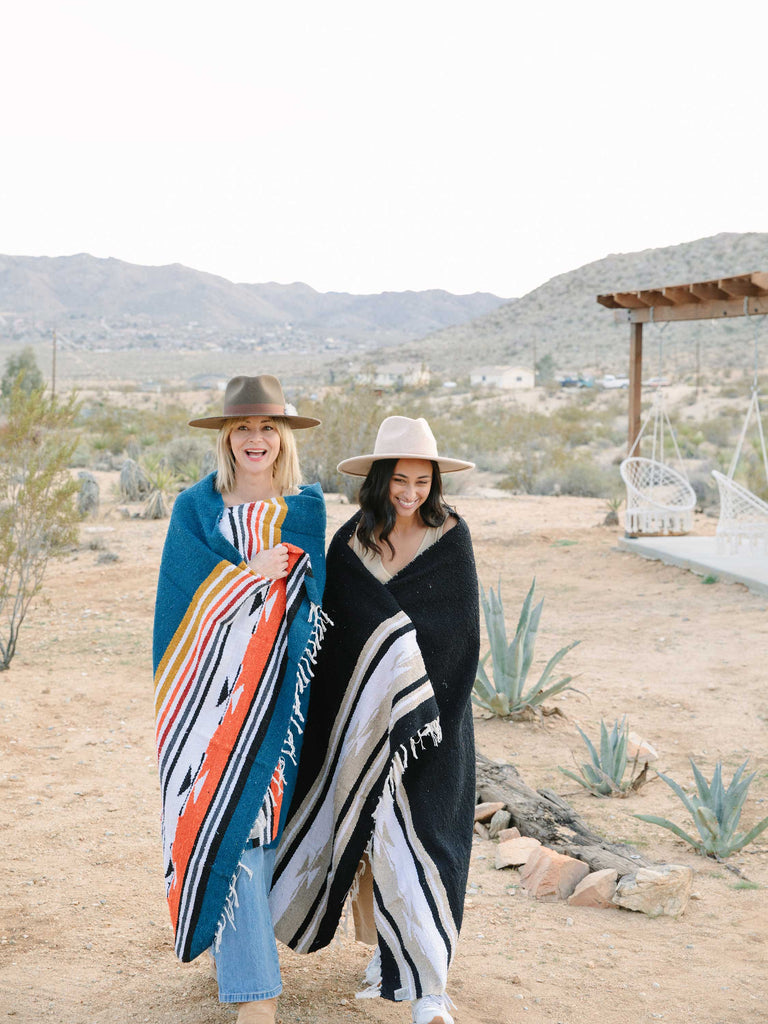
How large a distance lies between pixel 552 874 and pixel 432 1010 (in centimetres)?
135

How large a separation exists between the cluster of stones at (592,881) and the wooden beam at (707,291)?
692 cm

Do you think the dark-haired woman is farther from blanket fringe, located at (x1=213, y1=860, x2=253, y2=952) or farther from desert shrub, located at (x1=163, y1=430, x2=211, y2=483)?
desert shrub, located at (x1=163, y1=430, x2=211, y2=483)

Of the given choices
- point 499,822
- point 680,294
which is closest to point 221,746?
point 499,822

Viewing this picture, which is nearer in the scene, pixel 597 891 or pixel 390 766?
pixel 390 766

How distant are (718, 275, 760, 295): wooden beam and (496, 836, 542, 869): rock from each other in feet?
20.5

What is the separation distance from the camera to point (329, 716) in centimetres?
290

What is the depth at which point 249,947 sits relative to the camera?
258 cm

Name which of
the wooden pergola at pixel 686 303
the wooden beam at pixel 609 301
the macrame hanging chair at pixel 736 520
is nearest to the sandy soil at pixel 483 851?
the macrame hanging chair at pixel 736 520

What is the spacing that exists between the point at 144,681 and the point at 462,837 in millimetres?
3979

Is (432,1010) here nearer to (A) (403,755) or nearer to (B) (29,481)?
(A) (403,755)

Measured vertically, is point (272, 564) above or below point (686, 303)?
below

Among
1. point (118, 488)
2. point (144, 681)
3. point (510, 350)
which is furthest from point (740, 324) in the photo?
point (144, 681)

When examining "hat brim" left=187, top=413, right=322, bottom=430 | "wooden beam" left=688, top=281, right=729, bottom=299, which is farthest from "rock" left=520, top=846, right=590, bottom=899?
"wooden beam" left=688, top=281, right=729, bottom=299

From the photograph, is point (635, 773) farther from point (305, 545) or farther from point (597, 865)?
point (305, 545)
